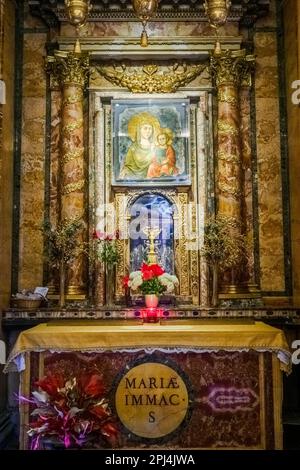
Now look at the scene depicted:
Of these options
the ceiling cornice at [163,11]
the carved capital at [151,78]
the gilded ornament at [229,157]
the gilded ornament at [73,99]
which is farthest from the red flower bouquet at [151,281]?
the ceiling cornice at [163,11]

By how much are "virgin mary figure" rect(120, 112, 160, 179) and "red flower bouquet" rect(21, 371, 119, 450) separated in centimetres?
472

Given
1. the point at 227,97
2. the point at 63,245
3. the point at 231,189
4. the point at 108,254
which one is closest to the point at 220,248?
the point at 231,189

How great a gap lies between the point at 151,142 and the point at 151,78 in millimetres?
1066

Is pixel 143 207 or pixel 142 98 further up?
pixel 142 98

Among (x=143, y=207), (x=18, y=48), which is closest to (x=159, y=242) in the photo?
(x=143, y=207)

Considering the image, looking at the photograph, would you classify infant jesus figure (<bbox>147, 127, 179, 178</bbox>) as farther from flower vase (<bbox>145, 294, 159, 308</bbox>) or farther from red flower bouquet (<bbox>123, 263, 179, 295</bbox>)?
flower vase (<bbox>145, 294, 159, 308</bbox>)

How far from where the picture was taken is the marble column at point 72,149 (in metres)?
8.50

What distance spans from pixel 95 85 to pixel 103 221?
2272mm

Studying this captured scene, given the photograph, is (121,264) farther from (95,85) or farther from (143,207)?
(95,85)

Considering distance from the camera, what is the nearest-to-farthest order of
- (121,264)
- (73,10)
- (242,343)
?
(73,10) → (242,343) → (121,264)

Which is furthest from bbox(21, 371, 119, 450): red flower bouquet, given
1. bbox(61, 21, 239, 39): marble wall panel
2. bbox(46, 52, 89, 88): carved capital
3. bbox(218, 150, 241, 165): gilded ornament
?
bbox(61, 21, 239, 39): marble wall panel

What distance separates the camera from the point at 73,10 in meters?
4.86
